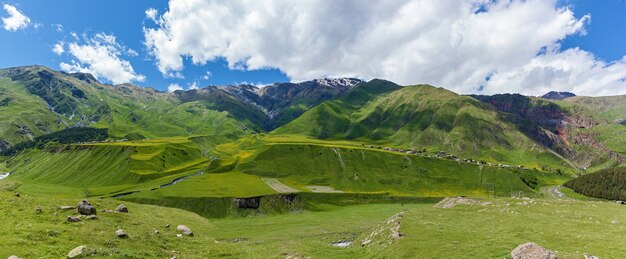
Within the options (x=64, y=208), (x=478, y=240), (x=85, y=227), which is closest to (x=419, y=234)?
(x=478, y=240)

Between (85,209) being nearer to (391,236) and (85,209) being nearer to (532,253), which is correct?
(391,236)

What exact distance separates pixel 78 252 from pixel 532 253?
40615 mm

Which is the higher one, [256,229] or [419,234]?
[419,234]

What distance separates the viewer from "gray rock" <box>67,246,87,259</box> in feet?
105

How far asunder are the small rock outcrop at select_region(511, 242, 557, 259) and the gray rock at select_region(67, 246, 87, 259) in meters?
39.2

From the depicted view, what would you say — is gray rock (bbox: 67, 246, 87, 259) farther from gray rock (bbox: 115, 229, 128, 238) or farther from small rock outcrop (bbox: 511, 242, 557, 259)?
small rock outcrop (bbox: 511, 242, 557, 259)

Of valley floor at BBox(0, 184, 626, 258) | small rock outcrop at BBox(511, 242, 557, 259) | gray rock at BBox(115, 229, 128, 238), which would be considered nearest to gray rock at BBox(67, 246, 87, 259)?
valley floor at BBox(0, 184, 626, 258)

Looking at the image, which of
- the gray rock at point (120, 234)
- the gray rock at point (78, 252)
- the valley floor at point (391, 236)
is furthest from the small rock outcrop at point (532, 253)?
the gray rock at point (120, 234)

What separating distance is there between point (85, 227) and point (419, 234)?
41.7 m

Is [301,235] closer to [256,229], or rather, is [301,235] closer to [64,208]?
[256,229]

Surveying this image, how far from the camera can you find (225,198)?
13288cm

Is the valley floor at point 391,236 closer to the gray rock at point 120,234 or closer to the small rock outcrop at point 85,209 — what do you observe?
the gray rock at point 120,234

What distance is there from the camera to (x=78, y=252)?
32375 millimetres

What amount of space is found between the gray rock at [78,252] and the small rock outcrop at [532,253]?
39181 millimetres
